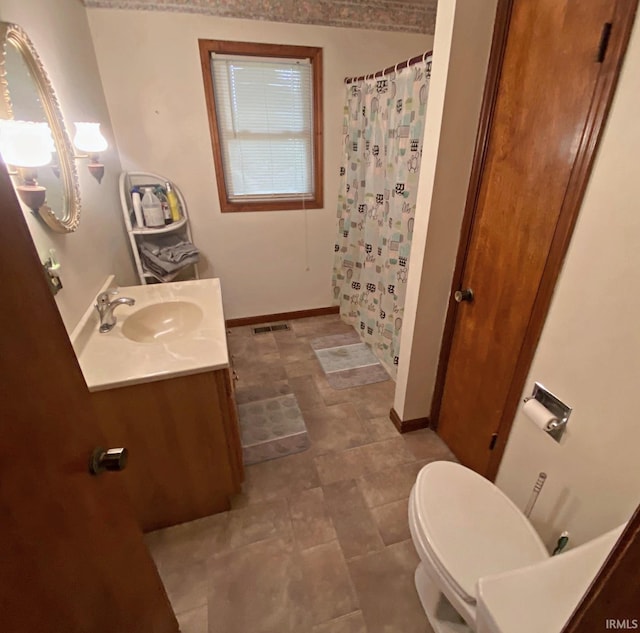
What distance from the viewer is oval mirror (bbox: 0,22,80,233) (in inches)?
44.8

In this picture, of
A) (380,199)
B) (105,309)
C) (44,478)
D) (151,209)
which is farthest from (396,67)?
(44,478)

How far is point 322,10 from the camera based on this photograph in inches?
89.7

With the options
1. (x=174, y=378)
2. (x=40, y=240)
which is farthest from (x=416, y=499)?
(x=40, y=240)

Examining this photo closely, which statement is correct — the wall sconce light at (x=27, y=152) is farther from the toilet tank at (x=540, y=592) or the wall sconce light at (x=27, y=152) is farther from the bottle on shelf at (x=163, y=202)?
the toilet tank at (x=540, y=592)

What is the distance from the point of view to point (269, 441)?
1943 millimetres

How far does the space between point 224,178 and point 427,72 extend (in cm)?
157

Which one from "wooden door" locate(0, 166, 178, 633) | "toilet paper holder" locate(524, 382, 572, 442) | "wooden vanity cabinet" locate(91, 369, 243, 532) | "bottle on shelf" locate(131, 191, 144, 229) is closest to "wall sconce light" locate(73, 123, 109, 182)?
"bottle on shelf" locate(131, 191, 144, 229)

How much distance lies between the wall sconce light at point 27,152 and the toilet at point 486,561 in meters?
1.62

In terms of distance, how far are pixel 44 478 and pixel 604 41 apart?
62.3 inches

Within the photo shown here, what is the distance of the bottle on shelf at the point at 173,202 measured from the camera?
2463 mm

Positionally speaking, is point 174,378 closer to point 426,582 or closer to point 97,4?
point 426,582

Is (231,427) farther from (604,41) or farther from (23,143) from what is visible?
(604,41)

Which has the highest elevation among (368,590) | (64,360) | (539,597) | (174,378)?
(64,360)

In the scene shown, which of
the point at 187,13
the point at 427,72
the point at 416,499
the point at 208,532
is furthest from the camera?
the point at 187,13
